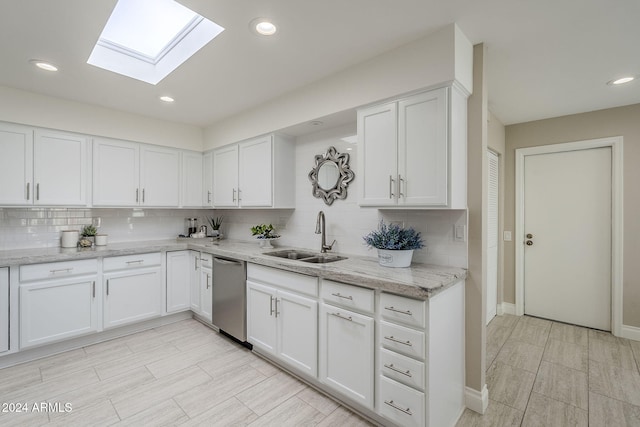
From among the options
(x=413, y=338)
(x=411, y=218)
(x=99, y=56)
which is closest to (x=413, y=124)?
(x=411, y=218)

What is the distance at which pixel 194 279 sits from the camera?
355 cm

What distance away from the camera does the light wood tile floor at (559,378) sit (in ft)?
6.37

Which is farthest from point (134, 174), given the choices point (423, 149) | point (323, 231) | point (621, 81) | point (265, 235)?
point (621, 81)

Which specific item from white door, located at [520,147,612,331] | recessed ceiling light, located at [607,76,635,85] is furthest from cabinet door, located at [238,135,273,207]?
white door, located at [520,147,612,331]

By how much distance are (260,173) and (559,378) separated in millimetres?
3291

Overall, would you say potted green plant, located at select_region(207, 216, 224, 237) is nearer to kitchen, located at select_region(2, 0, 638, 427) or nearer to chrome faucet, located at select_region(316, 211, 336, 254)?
kitchen, located at select_region(2, 0, 638, 427)

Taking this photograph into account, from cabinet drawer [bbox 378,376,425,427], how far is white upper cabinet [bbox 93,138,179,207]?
333 centimetres

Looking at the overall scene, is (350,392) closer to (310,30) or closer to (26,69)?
(310,30)

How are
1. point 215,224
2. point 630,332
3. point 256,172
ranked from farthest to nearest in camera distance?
point 215,224 → point 256,172 → point 630,332

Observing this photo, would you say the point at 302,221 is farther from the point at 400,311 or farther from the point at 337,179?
the point at 400,311

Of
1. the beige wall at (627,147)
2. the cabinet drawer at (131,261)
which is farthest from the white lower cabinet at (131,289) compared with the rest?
the beige wall at (627,147)

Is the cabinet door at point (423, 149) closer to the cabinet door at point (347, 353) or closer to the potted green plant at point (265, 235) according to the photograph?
the cabinet door at point (347, 353)

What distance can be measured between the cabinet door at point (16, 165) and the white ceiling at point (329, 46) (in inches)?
17.3

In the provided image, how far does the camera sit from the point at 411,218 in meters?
2.39
